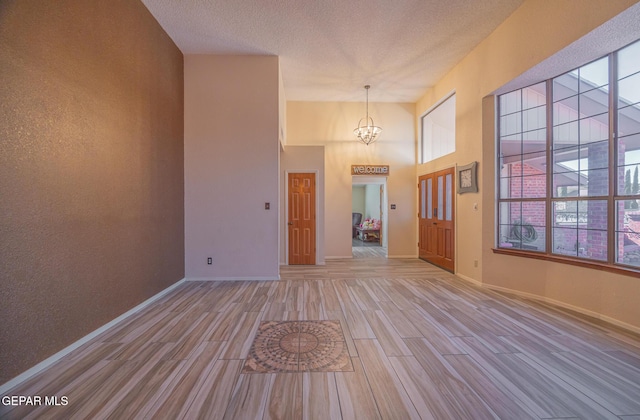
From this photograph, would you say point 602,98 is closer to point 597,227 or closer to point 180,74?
point 597,227

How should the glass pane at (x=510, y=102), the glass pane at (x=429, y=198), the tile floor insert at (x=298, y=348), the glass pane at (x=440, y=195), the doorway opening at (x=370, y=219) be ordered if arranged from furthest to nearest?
1. the doorway opening at (x=370, y=219)
2. the glass pane at (x=429, y=198)
3. the glass pane at (x=440, y=195)
4. the glass pane at (x=510, y=102)
5. the tile floor insert at (x=298, y=348)

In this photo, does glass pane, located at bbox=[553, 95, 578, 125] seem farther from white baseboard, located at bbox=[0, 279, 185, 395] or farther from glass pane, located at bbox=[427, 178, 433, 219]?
white baseboard, located at bbox=[0, 279, 185, 395]

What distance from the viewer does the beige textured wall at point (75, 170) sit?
1704 millimetres

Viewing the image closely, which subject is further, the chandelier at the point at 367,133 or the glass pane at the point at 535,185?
the chandelier at the point at 367,133

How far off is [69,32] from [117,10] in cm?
88

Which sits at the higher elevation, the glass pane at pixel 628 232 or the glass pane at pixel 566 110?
the glass pane at pixel 566 110

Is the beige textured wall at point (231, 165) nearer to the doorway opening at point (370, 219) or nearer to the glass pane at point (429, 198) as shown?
the doorway opening at point (370, 219)

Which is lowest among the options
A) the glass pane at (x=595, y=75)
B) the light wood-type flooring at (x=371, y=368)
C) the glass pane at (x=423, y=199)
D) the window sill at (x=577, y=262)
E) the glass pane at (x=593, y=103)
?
the light wood-type flooring at (x=371, y=368)

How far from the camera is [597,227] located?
2.85 metres

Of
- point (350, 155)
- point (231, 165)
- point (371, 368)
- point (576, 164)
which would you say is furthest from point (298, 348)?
point (350, 155)

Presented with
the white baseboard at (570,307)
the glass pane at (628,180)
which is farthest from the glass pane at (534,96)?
the white baseboard at (570,307)

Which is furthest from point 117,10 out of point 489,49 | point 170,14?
point 489,49

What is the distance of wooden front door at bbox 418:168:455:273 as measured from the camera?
4.85 m

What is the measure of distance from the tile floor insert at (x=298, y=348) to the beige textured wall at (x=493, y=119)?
289cm
